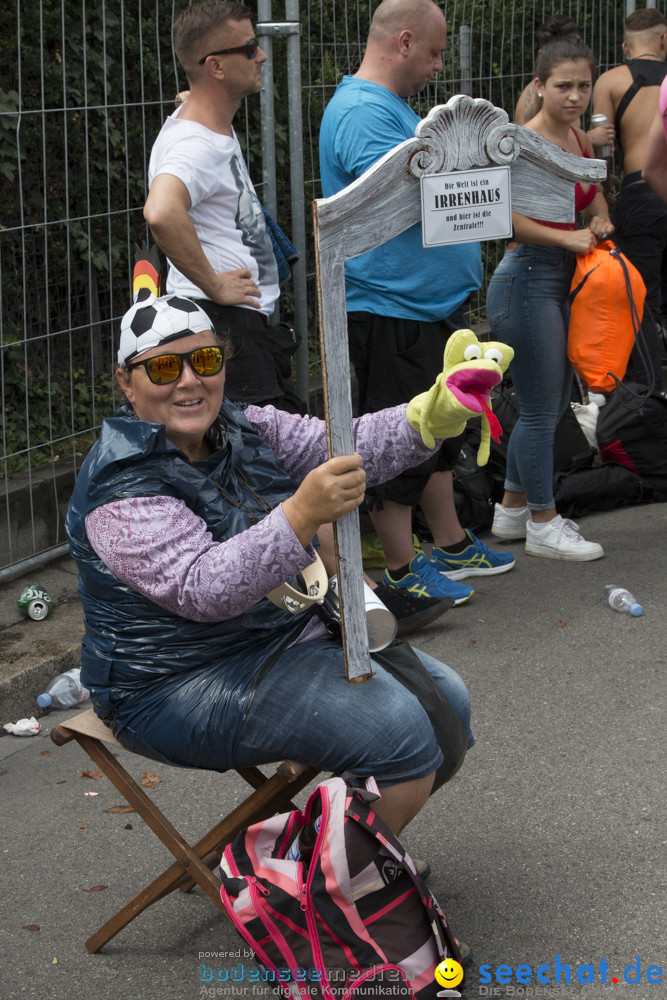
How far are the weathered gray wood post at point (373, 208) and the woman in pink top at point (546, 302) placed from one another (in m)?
2.08

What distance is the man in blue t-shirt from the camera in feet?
13.5

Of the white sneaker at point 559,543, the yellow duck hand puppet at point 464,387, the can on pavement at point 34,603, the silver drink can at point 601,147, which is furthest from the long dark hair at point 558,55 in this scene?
the can on pavement at point 34,603

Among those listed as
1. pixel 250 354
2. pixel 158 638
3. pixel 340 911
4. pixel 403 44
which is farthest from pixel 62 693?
pixel 403 44

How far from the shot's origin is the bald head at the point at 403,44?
4105mm

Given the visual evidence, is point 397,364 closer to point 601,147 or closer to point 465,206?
point 465,206

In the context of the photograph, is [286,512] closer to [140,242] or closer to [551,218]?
[551,218]

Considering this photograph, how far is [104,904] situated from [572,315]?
9.26ft

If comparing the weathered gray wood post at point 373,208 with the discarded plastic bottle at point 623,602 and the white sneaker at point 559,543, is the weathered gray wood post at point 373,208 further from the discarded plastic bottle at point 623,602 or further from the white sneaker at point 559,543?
the white sneaker at point 559,543

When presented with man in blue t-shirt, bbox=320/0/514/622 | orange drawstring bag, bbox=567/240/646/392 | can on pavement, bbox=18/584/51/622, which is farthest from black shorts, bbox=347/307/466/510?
can on pavement, bbox=18/584/51/622

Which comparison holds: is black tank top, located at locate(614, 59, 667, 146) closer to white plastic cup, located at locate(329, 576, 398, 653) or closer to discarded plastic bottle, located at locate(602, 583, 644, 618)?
discarded plastic bottle, located at locate(602, 583, 644, 618)

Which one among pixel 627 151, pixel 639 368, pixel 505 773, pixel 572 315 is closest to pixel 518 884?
pixel 505 773

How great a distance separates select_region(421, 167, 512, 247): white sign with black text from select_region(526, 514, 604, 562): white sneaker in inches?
102

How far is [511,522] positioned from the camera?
203 inches

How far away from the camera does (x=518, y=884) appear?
2748mm
